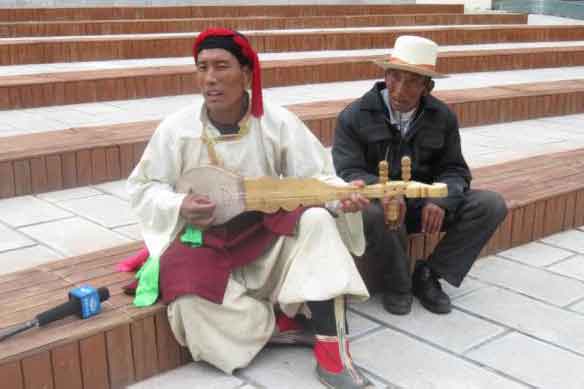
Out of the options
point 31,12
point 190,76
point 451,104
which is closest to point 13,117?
point 190,76

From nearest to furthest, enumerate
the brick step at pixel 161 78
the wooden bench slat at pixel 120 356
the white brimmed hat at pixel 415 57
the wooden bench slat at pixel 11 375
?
the wooden bench slat at pixel 11 375 → the wooden bench slat at pixel 120 356 → the white brimmed hat at pixel 415 57 → the brick step at pixel 161 78

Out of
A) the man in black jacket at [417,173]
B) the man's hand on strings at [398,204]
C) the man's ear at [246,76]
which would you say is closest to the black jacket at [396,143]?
the man in black jacket at [417,173]

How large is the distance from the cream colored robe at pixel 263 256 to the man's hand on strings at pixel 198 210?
35 mm

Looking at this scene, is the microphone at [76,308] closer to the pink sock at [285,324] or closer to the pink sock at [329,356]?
the pink sock at [285,324]

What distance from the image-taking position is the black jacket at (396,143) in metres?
3.49

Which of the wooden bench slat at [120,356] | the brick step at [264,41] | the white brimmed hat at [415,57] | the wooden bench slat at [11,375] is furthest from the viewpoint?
the brick step at [264,41]

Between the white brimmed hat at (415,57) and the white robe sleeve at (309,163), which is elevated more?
the white brimmed hat at (415,57)

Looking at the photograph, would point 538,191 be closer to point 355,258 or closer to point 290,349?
point 355,258

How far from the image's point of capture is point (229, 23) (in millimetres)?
12133

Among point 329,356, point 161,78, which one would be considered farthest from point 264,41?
point 329,356

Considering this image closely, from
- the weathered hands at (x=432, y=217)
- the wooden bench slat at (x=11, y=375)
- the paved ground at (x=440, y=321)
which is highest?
the weathered hands at (x=432, y=217)

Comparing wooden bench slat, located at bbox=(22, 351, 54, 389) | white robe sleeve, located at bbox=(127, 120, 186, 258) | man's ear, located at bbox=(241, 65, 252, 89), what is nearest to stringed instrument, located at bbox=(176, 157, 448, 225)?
white robe sleeve, located at bbox=(127, 120, 186, 258)

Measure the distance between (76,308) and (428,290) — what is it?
5.17 feet

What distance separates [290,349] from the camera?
10.2ft
